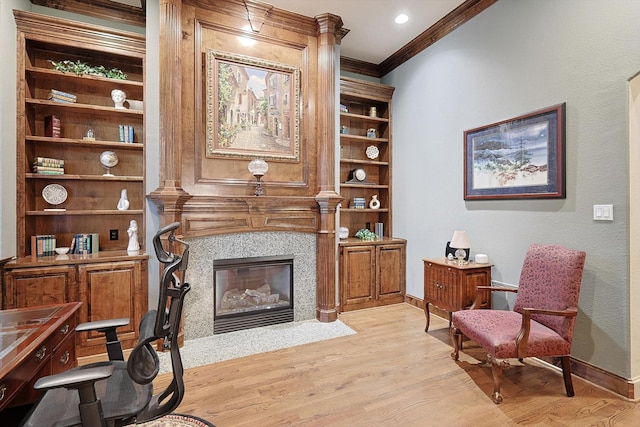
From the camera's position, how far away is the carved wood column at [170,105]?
9.96 feet

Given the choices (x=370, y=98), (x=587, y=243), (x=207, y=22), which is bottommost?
(x=587, y=243)

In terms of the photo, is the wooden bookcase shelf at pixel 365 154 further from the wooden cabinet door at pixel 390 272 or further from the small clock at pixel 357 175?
the wooden cabinet door at pixel 390 272

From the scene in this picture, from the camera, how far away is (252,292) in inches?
145

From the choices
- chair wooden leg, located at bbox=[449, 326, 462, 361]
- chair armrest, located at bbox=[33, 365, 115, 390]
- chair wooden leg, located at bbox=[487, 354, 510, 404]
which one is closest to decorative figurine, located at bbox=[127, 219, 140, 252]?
chair armrest, located at bbox=[33, 365, 115, 390]

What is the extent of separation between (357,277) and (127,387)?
303cm

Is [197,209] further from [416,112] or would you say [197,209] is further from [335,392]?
[416,112]

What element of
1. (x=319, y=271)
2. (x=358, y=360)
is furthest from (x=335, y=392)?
(x=319, y=271)

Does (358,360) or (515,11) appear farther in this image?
(515,11)

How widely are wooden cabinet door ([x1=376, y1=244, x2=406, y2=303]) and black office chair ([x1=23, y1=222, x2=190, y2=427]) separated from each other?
3234 millimetres

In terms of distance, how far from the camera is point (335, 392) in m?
2.33

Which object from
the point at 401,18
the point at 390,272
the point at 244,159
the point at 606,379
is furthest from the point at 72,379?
the point at 401,18

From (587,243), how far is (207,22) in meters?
4.22

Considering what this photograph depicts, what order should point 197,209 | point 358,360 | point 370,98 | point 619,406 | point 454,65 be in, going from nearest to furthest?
point 619,406 → point 358,360 → point 197,209 → point 454,65 → point 370,98

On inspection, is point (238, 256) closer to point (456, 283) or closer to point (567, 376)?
point (456, 283)
